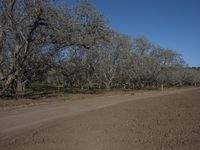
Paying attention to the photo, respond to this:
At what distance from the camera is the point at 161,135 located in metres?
11.1

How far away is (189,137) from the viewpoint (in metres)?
10.6

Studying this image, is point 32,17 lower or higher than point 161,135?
higher

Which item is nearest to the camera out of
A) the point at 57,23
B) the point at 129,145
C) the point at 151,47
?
the point at 129,145

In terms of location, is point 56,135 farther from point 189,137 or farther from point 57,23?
point 57,23

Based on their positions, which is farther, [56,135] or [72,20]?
[72,20]

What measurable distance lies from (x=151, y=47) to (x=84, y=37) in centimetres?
5764

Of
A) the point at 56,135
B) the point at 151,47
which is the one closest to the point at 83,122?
the point at 56,135

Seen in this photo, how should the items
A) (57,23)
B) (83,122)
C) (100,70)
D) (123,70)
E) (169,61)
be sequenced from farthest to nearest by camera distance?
(169,61), (123,70), (100,70), (57,23), (83,122)

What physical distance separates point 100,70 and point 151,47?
96.1ft

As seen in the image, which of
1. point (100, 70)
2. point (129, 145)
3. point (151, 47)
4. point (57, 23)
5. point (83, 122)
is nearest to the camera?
point (129, 145)

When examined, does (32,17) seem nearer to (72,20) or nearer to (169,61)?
(72,20)


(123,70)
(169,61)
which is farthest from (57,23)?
(169,61)

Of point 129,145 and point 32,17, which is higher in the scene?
point 32,17

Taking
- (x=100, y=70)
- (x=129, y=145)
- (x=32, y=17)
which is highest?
(x=32, y=17)
